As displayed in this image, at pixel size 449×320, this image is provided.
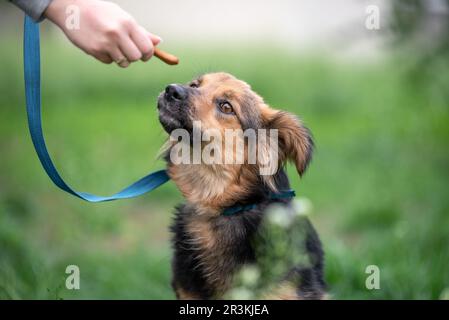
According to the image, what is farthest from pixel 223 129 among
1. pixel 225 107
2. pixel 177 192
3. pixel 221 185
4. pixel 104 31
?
pixel 177 192

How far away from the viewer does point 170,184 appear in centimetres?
657

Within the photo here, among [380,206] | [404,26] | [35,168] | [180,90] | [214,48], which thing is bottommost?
[380,206]

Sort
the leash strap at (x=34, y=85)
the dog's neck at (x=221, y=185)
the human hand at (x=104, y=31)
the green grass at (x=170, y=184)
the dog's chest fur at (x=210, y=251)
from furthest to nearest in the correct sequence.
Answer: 1. the green grass at (x=170, y=184)
2. the dog's neck at (x=221, y=185)
3. the dog's chest fur at (x=210, y=251)
4. the leash strap at (x=34, y=85)
5. the human hand at (x=104, y=31)

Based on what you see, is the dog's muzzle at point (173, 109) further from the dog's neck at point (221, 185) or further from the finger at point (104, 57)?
the finger at point (104, 57)

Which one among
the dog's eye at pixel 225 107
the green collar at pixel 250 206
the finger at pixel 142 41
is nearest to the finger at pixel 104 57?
the finger at pixel 142 41

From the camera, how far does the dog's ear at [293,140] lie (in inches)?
136

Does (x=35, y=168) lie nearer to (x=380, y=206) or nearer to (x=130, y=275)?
(x=130, y=275)

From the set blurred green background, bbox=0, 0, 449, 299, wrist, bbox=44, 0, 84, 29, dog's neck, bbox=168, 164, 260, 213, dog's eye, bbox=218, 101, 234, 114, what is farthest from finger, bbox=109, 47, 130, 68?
blurred green background, bbox=0, 0, 449, 299

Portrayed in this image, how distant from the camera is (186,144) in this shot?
3.55 m

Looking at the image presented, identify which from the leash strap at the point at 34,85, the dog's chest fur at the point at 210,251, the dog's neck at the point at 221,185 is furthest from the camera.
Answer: the dog's neck at the point at 221,185

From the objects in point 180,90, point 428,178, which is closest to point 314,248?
point 180,90

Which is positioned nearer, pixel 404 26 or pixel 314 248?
pixel 314 248

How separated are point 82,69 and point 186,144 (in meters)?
6.65

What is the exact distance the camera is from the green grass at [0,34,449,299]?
451 centimetres
